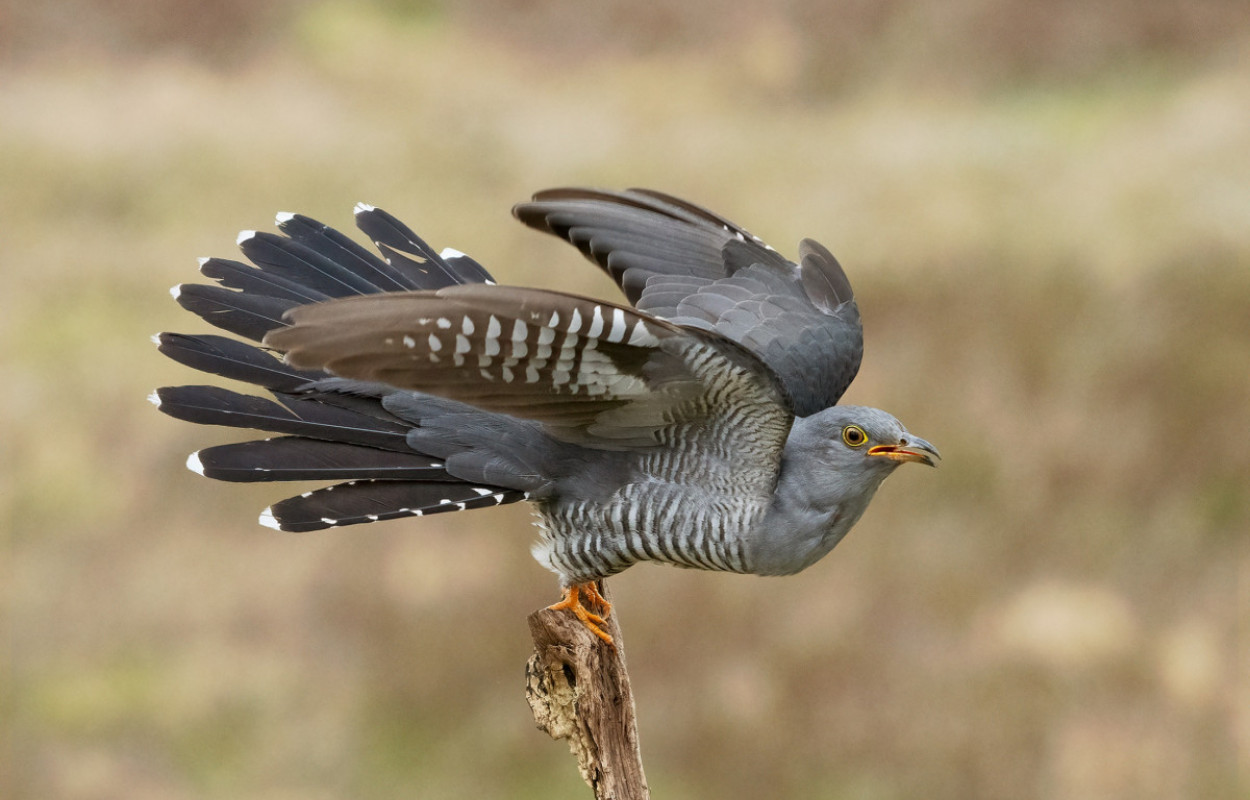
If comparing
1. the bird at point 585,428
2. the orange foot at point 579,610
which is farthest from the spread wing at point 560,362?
the orange foot at point 579,610

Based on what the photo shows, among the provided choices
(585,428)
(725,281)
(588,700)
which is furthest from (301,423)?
(725,281)

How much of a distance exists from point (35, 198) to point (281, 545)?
260 cm

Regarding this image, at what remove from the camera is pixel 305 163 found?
23.9 feet

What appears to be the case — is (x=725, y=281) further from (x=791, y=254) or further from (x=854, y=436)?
(x=791, y=254)

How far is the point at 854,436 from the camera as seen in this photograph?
9.24 feet

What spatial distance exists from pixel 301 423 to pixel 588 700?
999mm

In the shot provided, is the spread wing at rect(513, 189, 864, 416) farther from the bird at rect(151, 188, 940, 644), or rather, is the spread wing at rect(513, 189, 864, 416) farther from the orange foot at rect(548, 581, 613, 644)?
the orange foot at rect(548, 581, 613, 644)

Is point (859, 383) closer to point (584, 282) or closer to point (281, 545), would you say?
point (584, 282)

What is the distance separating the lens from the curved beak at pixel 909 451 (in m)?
2.78

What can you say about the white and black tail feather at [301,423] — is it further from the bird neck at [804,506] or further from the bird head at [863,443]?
the bird head at [863,443]

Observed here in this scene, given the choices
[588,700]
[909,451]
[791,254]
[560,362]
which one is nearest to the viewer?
[560,362]

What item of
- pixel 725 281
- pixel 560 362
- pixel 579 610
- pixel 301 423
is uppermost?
pixel 725 281

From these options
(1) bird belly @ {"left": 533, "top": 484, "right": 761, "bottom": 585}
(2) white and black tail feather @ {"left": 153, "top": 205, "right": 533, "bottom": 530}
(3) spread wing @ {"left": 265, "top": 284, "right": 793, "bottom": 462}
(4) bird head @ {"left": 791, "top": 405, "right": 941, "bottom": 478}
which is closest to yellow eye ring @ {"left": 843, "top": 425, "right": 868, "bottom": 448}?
(4) bird head @ {"left": 791, "top": 405, "right": 941, "bottom": 478}

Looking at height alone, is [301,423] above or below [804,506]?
above
